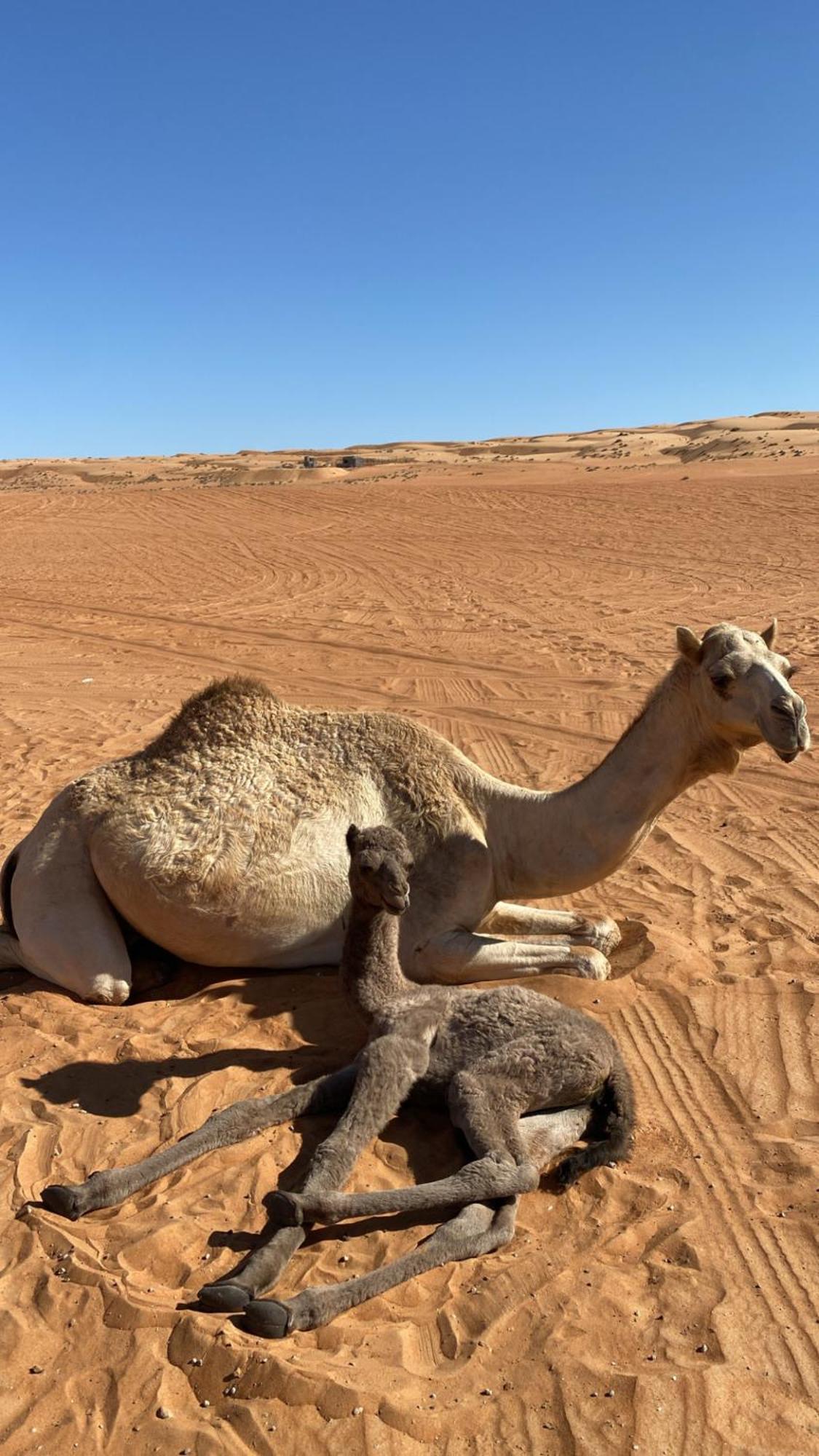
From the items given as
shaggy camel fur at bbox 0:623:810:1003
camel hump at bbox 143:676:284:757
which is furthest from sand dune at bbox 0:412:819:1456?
camel hump at bbox 143:676:284:757

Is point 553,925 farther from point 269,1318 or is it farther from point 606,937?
point 269,1318

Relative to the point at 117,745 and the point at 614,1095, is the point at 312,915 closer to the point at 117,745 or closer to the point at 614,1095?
the point at 614,1095

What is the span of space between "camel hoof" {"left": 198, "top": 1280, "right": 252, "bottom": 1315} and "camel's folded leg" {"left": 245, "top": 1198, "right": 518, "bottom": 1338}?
45 mm

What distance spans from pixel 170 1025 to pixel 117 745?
623cm

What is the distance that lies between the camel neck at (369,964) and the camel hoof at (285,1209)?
1035 mm

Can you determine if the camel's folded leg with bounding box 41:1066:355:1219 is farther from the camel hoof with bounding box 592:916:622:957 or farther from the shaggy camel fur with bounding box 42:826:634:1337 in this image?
the camel hoof with bounding box 592:916:622:957

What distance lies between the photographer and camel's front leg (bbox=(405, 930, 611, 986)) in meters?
5.81

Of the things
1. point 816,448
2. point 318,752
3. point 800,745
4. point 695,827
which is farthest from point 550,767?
point 816,448

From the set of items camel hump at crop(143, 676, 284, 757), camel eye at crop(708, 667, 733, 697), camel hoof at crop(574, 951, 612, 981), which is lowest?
camel hoof at crop(574, 951, 612, 981)

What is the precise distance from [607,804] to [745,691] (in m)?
1.02

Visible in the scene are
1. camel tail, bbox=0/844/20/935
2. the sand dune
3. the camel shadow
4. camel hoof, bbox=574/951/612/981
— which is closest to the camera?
the sand dune

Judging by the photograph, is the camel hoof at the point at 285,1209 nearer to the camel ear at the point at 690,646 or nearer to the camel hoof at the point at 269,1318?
the camel hoof at the point at 269,1318

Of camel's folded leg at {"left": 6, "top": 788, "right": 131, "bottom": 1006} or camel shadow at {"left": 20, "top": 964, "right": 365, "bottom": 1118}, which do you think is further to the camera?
camel's folded leg at {"left": 6, "top": 788, "right": 131, "bottom": 1006}

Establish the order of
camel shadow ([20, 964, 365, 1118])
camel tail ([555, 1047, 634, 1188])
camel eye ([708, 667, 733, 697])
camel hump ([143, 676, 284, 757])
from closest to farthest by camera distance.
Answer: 1. camel tail ([555, 1047, 634, 1188])
2. camel shadow ([20, 964, 365, 1118])
3. camel eye ([708, 667, 733, 697])
4. camel hump ([143, 676, 284, 757])
